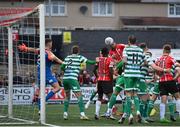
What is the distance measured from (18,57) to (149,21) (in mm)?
48932

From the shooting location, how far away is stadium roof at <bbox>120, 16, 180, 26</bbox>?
69.2m

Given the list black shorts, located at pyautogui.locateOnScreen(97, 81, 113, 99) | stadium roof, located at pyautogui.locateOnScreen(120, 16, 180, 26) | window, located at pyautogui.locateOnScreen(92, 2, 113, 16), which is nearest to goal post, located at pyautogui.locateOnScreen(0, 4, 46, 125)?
black shorts, located at pyautogui.locateOnScreen(97, 81, 113, 99)

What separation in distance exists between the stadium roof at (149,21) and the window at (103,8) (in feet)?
6.99

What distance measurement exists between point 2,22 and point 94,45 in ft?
110

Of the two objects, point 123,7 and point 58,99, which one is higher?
point 123,7

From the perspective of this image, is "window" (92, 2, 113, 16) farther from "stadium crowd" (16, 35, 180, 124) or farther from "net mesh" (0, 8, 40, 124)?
"stadium crowd" (16, 35, 180, 124)

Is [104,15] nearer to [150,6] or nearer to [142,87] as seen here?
[150,6]

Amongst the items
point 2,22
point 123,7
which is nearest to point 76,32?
point 123,7

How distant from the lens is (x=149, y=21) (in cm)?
7031

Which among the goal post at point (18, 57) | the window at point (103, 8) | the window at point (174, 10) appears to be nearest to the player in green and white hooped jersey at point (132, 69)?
the goal post at point (18, 57)

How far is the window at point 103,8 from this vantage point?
71.5 m

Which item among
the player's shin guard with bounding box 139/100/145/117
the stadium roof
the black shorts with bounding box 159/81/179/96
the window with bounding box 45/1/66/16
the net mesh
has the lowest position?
the player's shin guard with bounding box 139/100/145/117

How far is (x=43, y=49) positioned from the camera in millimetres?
16672

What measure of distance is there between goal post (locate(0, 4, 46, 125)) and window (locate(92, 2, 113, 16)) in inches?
1833
